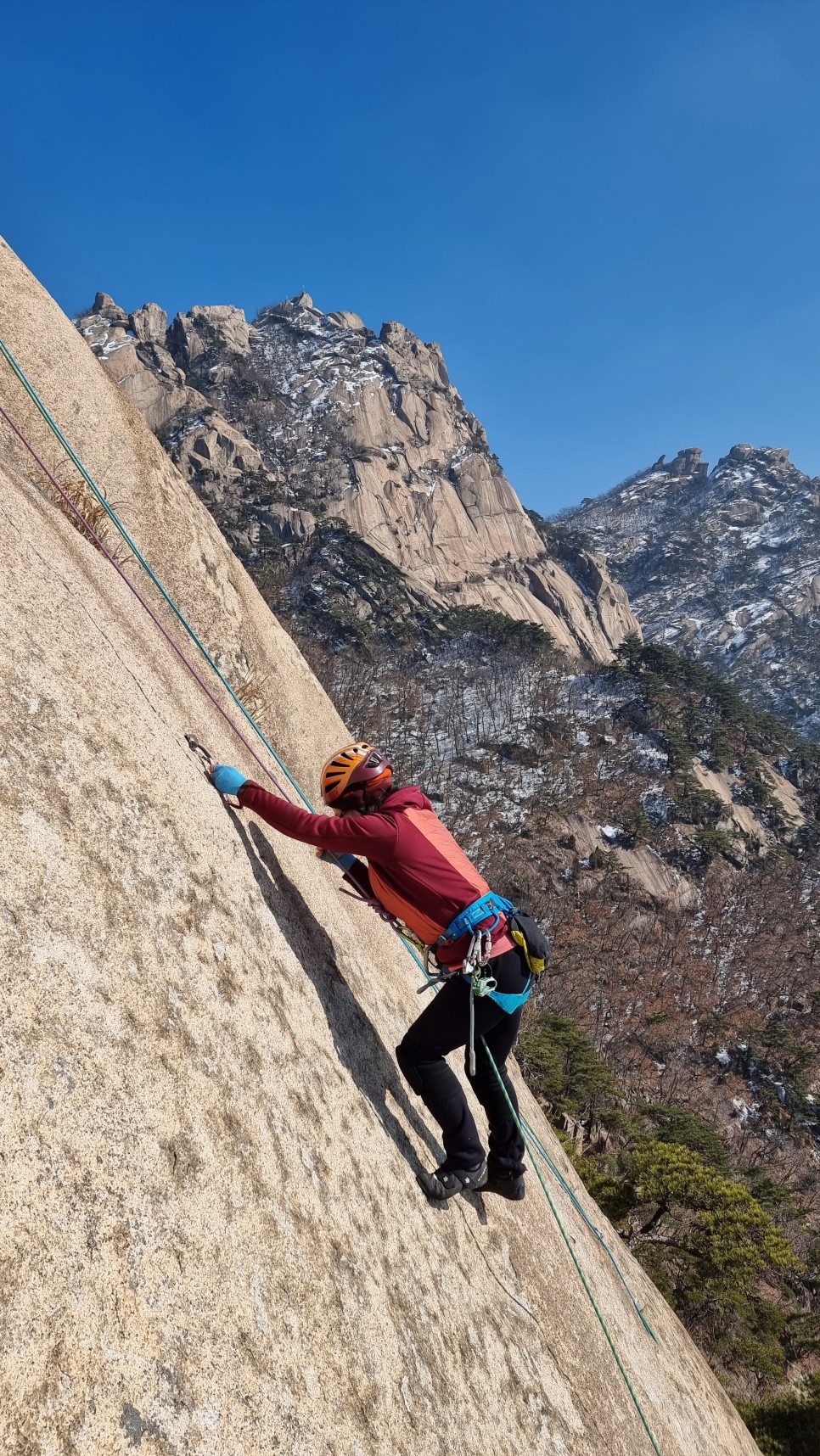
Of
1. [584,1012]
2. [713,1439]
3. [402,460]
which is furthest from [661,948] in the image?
[402,460]

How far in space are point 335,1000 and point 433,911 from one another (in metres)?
0.74

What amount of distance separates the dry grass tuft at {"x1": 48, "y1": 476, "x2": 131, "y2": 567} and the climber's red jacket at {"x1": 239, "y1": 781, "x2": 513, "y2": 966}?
2061mm

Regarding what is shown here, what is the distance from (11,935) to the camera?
203 cm

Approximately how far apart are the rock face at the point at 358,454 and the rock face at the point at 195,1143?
7489cm

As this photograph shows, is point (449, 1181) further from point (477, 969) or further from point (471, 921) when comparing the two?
point (471, 921)

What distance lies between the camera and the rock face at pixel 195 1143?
1.76 meters

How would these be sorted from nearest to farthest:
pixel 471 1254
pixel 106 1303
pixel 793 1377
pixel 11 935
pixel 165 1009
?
pixel 106 1303
pixel 11 935
pixel 165 1009
pixel 471 1254
pixel 793 1377

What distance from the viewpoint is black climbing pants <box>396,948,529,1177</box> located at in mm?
3586

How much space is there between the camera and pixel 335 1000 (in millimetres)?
3799

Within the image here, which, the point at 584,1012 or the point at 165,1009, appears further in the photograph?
the point at 584,1012

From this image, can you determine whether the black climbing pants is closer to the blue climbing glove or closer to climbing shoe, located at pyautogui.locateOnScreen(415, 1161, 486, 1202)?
climbing shoe, located at pyautogui.locateOnScreen(415, 1161, 486, 1202)

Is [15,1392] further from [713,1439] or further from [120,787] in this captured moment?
[713,1439]

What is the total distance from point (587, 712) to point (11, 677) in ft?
210

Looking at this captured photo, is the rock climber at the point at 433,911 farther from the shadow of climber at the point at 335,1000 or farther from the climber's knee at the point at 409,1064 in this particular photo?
the shadow of climber at the point at 335,1000
